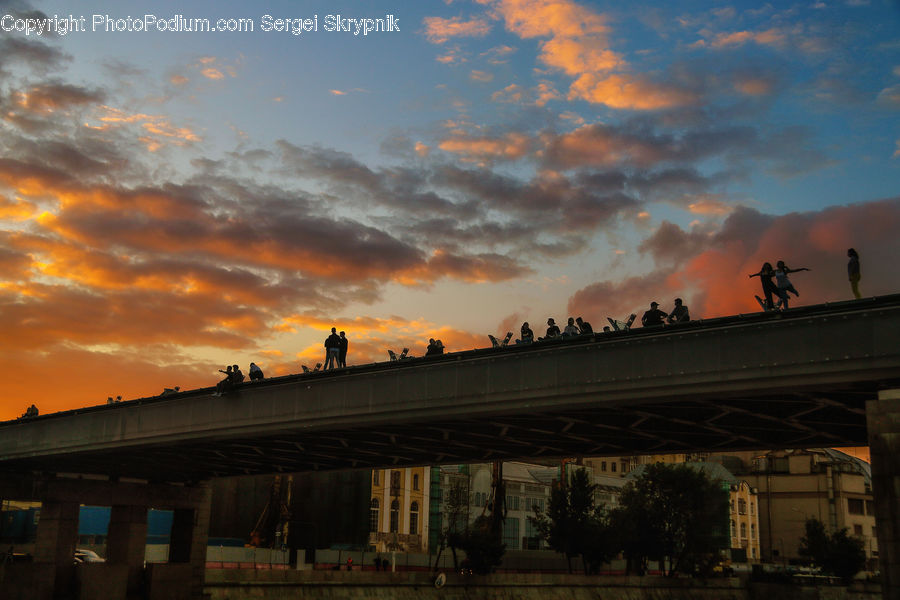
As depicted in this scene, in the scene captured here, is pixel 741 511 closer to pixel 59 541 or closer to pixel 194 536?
pixel 194 536

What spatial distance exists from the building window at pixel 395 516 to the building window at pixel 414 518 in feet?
6.26

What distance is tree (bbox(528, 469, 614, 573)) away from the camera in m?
95.7

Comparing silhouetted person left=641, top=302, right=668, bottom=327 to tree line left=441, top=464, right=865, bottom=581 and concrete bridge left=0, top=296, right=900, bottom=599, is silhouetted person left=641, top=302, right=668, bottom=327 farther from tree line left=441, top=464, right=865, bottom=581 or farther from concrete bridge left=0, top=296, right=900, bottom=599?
tree line left=441, top=464, right=865, bottom=581

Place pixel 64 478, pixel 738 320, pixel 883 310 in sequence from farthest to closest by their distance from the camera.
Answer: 1. pixel 64 478
2. pixel 738 320
3. pixel 883 310

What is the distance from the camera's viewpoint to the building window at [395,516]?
11075 cm

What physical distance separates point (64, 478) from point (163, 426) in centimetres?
2259

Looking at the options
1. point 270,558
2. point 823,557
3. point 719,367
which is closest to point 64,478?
point 270,558

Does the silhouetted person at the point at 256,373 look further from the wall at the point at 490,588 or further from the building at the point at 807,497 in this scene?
the building at the point at 807,497

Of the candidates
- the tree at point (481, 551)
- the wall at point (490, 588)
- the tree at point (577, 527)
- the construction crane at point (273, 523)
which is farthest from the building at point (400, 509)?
the wall at point (490, 588)

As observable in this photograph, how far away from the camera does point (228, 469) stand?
69.1 meters

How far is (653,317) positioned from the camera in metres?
32.9

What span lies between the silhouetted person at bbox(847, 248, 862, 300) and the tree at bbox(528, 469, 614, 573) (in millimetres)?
71648

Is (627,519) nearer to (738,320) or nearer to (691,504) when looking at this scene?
(691,504)

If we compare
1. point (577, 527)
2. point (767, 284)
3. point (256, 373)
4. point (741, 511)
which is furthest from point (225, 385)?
point (741, 511)
